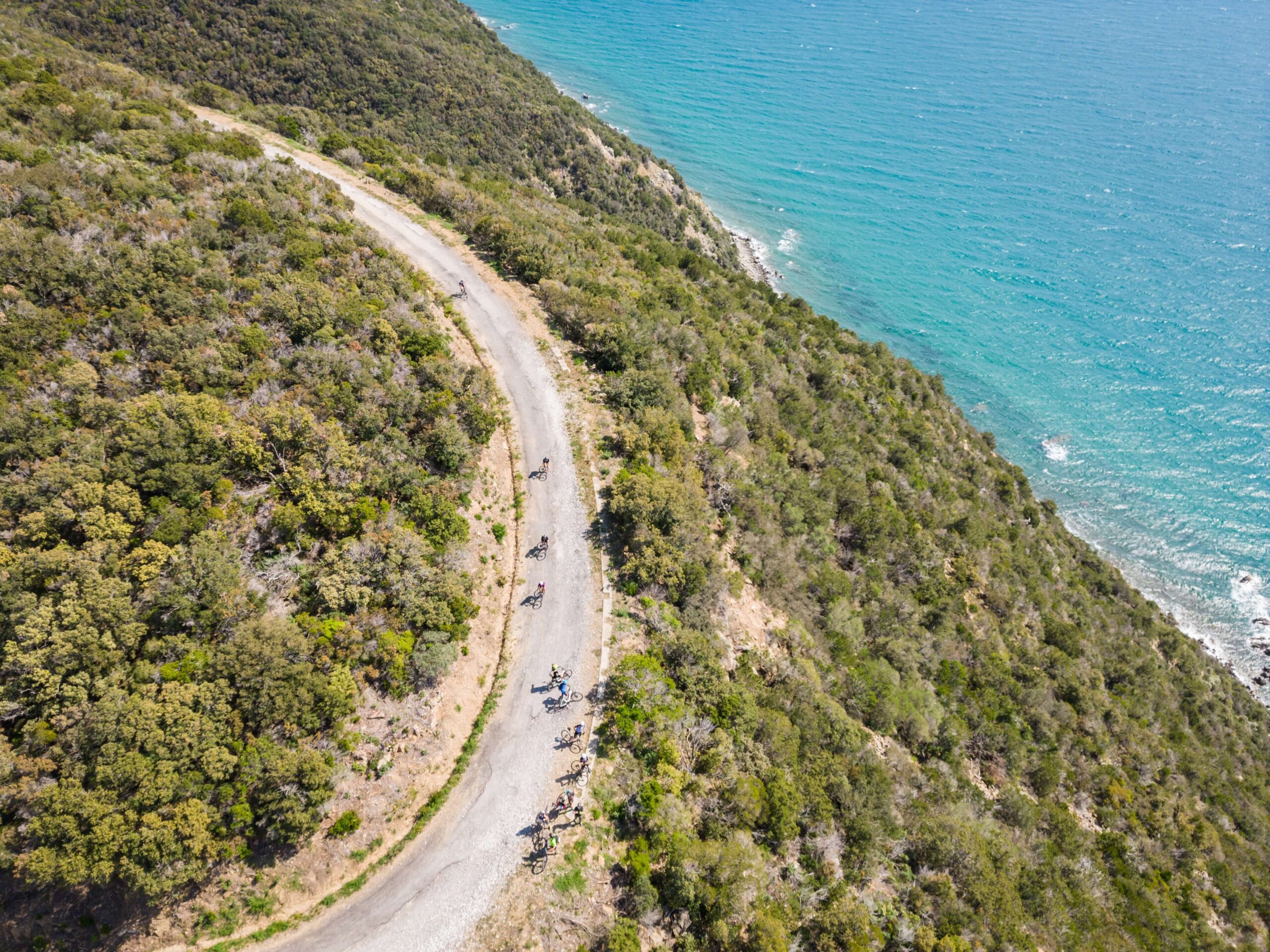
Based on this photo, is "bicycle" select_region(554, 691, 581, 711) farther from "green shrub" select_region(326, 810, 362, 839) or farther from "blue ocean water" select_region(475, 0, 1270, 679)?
"blue ocean water" select_region(475, 0, 1270, 679)

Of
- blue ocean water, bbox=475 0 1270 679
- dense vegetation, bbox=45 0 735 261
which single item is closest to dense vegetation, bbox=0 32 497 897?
dense vegetation, bbox=45 0 735 261

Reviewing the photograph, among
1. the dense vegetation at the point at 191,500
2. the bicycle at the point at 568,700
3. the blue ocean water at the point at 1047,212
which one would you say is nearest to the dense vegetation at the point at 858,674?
the bicycle at the point at 568,700

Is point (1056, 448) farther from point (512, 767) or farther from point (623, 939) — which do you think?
point (623, 939)

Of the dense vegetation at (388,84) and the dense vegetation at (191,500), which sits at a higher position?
the dense vegetation at (388,84)

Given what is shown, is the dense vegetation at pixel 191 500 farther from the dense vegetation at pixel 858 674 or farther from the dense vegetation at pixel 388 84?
the dense vegetation at pixel 388 84

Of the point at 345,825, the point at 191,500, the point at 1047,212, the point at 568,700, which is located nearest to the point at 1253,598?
the point at 1047,212

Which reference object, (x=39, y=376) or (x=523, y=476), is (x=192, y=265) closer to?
(x=39, y=376)

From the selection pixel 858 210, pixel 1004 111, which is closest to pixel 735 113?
pixel 858 210
